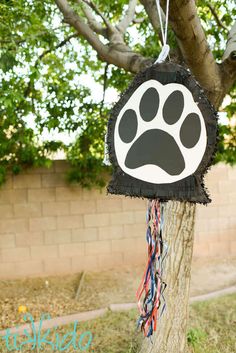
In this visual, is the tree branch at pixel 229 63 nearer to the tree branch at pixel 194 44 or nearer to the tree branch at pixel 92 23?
the tree branch at pixel 194 44

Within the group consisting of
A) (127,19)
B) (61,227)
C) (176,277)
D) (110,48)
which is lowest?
(176,277)

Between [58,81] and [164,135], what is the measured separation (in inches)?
111

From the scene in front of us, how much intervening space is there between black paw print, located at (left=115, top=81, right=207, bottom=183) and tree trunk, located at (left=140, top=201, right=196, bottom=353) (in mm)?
1207

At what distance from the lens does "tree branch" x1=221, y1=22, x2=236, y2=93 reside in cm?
247

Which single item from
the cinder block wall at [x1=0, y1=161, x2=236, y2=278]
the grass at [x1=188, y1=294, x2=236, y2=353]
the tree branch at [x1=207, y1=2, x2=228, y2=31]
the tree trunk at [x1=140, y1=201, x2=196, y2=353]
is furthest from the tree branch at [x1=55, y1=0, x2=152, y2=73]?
the cinder block wall at [x1=0, y1=161, x2=236, y2=278]

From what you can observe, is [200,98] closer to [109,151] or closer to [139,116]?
[139,116]

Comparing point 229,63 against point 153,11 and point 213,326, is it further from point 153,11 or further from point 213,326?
point 213,326

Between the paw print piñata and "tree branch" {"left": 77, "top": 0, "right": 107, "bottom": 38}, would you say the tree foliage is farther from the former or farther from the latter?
the paw print piñata

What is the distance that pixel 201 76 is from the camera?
2.48m

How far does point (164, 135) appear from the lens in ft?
5.05

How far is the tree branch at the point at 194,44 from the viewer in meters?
1.95

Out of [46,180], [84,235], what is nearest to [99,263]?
[84,235]

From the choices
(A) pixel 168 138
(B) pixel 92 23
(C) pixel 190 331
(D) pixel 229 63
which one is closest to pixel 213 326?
(C) pixel 190 331

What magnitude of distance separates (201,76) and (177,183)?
1.17 meters
